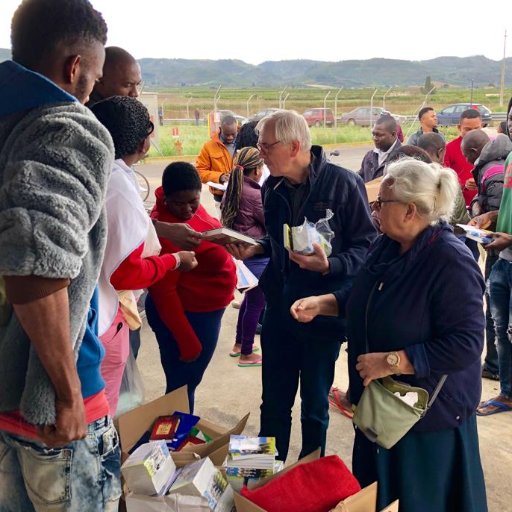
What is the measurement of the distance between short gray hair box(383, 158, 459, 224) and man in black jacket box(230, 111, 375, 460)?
0.56 metres

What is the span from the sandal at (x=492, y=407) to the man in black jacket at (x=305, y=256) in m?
1.38

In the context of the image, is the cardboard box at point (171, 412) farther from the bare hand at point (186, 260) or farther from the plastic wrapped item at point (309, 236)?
the plastic wrapped item at point (309, 236)

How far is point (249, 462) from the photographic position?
7.72 ft

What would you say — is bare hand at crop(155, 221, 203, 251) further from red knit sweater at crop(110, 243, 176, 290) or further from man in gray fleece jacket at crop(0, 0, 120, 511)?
man in gray fleece jacket at crop(0, 0, 120, 511)

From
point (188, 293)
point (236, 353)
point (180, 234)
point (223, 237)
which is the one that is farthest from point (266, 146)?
point (236, 353)

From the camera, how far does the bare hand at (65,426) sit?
1388mm

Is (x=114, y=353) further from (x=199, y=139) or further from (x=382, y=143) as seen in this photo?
(x=199, y=139)

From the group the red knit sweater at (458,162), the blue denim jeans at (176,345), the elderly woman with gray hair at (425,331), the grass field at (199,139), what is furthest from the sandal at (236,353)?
the grass field at (199,139)

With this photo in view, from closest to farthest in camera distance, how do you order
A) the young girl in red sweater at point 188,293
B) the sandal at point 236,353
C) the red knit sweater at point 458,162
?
the young girl in red sweater at point 188,293, the sandal at point 236,353, the red knit sweater at point 458,162

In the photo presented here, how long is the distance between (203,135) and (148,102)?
14.8 m

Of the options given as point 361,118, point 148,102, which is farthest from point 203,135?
point 148,102

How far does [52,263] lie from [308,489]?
1353 millimetres

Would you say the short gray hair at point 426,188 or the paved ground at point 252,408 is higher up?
the short gray hair at point 426,188

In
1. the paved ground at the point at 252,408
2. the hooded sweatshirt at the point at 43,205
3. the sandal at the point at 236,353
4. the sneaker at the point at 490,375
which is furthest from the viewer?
the sandal at the point at 236,353
